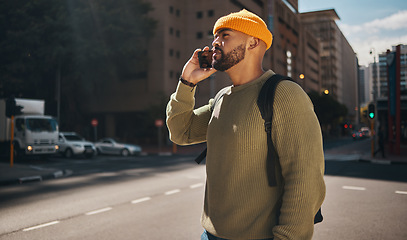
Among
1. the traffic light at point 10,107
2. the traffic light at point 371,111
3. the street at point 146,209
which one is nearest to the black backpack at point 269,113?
the street at point 146,209

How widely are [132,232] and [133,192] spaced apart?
3.52m

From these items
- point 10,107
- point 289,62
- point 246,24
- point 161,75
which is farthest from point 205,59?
point 289,62

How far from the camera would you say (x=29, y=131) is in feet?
58.0

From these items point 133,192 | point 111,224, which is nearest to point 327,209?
point 111,224

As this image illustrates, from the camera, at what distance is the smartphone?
1.89m

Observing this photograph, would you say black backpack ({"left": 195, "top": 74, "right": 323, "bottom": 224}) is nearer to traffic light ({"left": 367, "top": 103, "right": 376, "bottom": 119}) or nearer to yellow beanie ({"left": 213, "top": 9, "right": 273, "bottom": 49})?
yellow beanie ({"left": 213, "top": 9, "right": 273, "bottom": 49})

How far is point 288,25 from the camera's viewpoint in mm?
66375

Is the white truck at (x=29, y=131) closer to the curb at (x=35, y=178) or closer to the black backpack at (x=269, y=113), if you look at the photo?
the curb at (x=35, y=178)

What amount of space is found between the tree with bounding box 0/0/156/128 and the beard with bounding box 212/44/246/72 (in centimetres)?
3020

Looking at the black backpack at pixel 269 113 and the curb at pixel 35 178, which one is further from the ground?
the black backpack at pixel 269 113

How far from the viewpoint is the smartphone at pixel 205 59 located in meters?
1.89

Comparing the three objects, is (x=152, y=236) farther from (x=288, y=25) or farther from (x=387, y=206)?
(x=288, y=25)

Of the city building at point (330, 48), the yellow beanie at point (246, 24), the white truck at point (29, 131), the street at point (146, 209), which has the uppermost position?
the city building at point (330, 48)

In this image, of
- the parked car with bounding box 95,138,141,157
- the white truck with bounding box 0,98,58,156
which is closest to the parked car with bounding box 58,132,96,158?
the parked car with bounding box 95,138,141,157
